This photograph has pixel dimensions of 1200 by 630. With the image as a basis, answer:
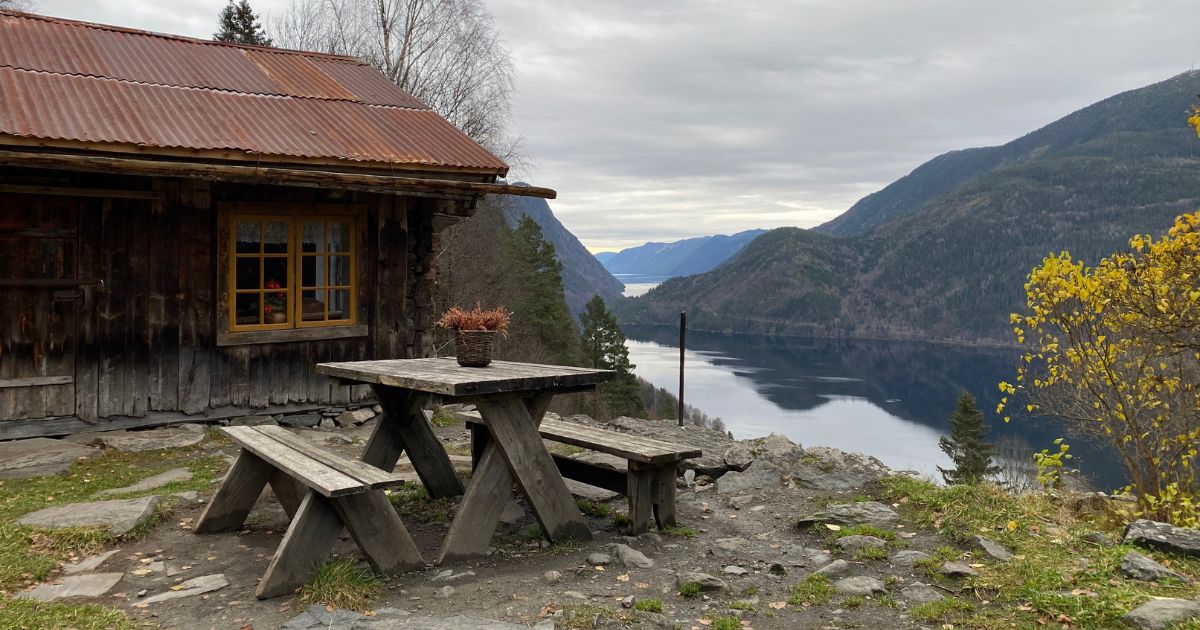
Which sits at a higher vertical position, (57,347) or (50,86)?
(50,86)

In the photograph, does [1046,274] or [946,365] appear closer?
[1046,274]

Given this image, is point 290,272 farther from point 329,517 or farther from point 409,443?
point 329,517

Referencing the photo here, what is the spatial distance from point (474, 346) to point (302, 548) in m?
1.62

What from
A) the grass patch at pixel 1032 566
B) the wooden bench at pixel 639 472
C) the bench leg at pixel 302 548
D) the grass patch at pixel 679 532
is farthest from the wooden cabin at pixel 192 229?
the grass patch at pixel 1032 566

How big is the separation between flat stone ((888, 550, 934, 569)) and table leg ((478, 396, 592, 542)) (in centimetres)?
178

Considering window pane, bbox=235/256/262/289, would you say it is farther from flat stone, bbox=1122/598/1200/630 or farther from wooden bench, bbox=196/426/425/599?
flat stone, bbox=1122/598/1200/630

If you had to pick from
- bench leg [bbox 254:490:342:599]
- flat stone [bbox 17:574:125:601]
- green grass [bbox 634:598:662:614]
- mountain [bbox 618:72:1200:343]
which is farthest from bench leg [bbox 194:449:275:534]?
mountain [bbox 618:72:1200:343]

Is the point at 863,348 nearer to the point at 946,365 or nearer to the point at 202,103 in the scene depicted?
the point at 946,365

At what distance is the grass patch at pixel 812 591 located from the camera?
12.9 feet

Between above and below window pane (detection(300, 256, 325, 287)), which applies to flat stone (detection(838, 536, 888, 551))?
below

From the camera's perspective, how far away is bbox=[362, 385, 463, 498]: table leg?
552cm

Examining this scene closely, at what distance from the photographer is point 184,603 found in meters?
3.82

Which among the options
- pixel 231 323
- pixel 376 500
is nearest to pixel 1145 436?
pixel 376 500

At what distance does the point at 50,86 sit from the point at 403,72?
14.0 m
